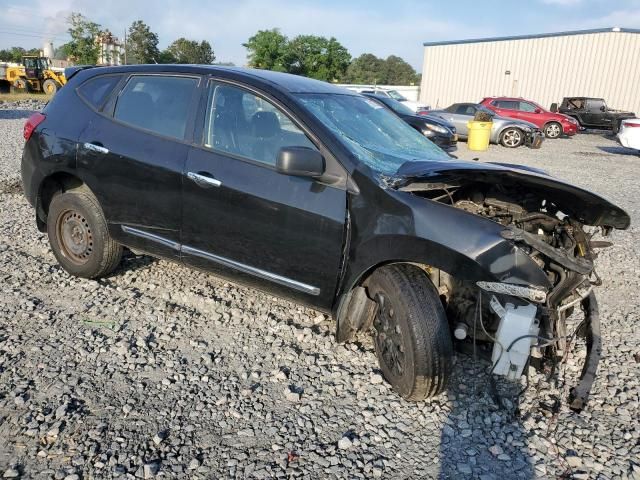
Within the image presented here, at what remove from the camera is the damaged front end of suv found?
2646 millimetres

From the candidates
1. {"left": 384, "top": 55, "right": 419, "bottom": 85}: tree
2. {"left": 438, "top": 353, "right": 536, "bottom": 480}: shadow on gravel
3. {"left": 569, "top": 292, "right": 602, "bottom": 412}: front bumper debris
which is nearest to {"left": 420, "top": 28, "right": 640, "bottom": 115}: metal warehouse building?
{"left": 569, "top": 292, "right": 602, "bottom": 412}: front bumper debris

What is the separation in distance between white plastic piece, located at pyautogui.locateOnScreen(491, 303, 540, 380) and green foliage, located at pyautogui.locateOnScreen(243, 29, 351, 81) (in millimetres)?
57526

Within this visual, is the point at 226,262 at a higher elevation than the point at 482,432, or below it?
higher

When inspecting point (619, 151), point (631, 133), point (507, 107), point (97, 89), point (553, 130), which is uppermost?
point (507, 107)

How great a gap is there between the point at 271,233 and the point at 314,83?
1.42m

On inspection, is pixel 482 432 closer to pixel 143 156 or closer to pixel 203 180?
pixel 203 180

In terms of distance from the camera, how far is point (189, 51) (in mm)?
73938

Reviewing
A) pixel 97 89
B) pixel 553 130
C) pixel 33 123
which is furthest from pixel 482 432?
pixel 553 130

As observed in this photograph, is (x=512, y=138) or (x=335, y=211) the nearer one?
(x=335, y=211)

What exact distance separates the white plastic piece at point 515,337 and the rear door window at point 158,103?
2421 mm

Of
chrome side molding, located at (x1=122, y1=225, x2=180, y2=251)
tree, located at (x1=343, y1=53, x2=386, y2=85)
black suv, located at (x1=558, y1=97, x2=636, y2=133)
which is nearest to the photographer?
chrome side molding, located at (x1=122, y1=225, x2=180, y2=251)

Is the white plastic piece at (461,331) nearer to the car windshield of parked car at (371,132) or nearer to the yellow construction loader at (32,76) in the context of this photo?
the car windshield of parked car at (371,132)

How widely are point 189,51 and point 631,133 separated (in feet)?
224

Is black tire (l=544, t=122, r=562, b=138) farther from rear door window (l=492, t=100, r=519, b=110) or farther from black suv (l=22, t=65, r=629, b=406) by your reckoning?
black suv (l=22, t=65, r=629, b=406)
